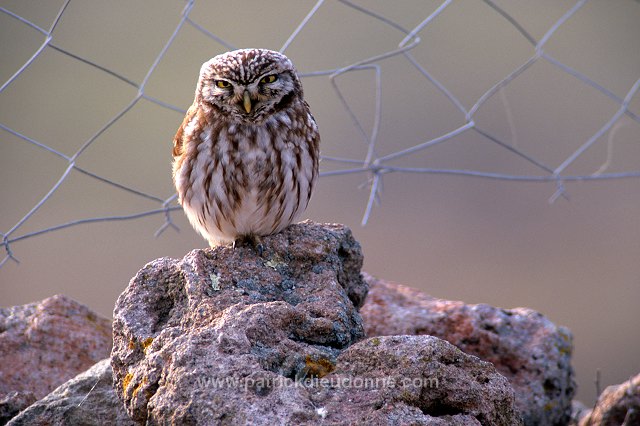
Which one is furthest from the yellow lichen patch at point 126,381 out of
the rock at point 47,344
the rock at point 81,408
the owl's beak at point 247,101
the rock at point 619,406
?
the rock at point 619,406

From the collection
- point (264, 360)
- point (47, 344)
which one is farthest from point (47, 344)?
point (264, 360)

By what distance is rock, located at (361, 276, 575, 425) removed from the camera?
4.41 m

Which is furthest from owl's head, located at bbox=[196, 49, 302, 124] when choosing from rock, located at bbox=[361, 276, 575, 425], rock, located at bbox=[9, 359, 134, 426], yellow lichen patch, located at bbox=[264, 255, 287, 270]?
rock, located at bbox=[9, 359, 134, 426]

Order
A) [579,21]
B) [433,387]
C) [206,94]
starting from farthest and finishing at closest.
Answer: [579,21] < [206,94] < [433,387]

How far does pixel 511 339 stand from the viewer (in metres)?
4.55

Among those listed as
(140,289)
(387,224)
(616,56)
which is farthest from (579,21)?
(140,289)

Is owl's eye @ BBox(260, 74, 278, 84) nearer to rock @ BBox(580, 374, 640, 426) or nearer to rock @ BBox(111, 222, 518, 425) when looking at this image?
rock @ BBox(111, 222, 518, 425)

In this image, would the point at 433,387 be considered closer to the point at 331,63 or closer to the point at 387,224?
the point at 387,224

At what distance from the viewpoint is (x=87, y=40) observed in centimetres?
1440

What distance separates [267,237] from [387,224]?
7.99 m

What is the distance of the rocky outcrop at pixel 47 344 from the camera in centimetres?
435

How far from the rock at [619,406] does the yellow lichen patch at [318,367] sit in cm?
179

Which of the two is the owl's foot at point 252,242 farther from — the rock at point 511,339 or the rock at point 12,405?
the rock at point 12,405

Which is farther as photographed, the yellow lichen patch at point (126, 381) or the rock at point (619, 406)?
the rock at point (619, 406)
